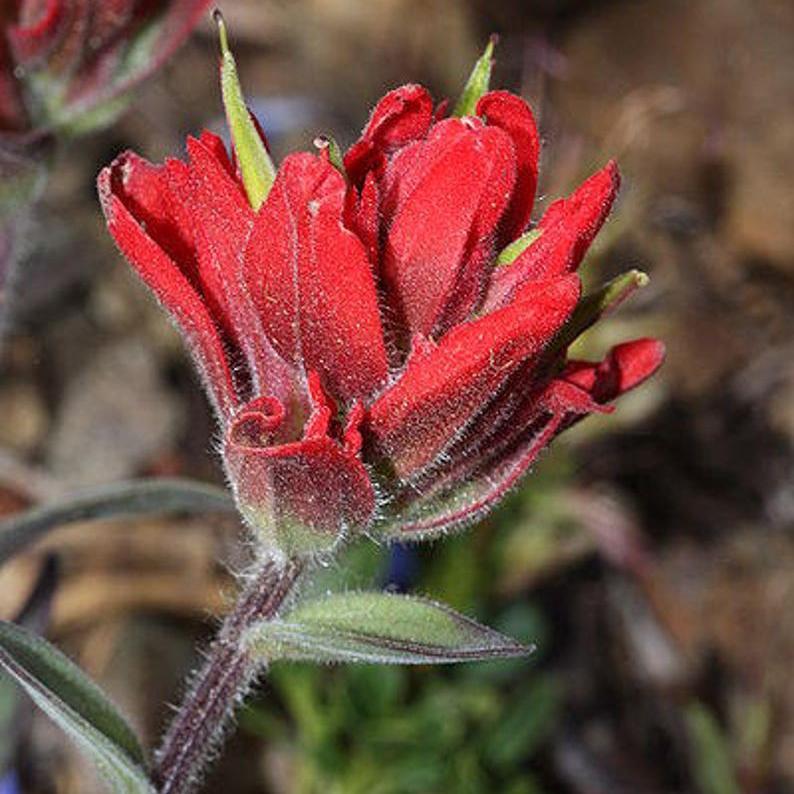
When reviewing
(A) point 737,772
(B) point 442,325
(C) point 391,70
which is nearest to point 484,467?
(B) point 442,325

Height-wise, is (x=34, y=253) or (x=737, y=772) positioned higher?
(x=34, y=253)

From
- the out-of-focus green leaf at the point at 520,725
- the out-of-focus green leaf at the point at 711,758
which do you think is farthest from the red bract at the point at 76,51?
the out-of-focus green leaf at the point at 711,758

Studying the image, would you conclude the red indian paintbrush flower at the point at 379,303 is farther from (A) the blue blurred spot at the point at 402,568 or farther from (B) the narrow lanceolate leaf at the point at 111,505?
(A) the blue blurred spot at the point at 402,568

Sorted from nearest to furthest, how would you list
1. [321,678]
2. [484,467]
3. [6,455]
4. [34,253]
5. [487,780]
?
[484,467]
[487,780]
[321,678]
[6,455]
[34,253]

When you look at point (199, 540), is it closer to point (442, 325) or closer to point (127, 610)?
point (127, 610)

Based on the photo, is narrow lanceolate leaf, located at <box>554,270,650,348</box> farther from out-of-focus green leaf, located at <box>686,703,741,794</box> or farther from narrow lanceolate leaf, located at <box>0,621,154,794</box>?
out-of-focus green leaf, located at <box>686,703,741,794</box>

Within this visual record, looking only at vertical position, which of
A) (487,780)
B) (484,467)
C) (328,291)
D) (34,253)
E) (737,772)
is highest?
(328,291)
